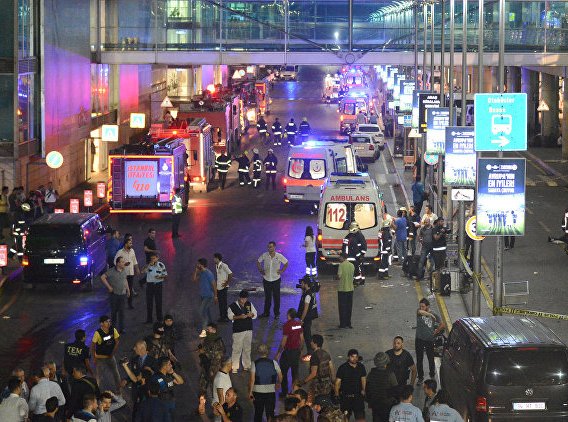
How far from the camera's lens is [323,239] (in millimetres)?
31219

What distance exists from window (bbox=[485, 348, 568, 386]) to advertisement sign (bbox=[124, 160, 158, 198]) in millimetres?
24937

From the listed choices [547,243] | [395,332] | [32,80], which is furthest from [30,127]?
[395,332]

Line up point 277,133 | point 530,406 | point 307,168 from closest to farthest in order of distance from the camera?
point 530,406 < point 307,168 < point 277,133

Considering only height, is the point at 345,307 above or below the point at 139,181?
below

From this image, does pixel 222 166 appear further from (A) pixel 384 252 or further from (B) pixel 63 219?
(B) pixel 63 219

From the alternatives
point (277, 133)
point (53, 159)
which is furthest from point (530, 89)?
point (53, 159)

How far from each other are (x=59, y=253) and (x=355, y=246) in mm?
6376

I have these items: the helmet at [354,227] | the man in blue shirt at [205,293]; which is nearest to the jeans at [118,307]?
the man in blue shirt at [205,293]

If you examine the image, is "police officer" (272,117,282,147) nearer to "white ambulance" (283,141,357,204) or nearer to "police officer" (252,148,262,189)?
"police officer" (252,148,262,189)

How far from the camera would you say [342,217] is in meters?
31.3

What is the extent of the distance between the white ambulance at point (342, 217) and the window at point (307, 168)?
11087mm

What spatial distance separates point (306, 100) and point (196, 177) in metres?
61.8

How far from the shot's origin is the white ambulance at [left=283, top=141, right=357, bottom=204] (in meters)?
42.3

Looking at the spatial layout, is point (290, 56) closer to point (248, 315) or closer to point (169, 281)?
point (169, 281)
